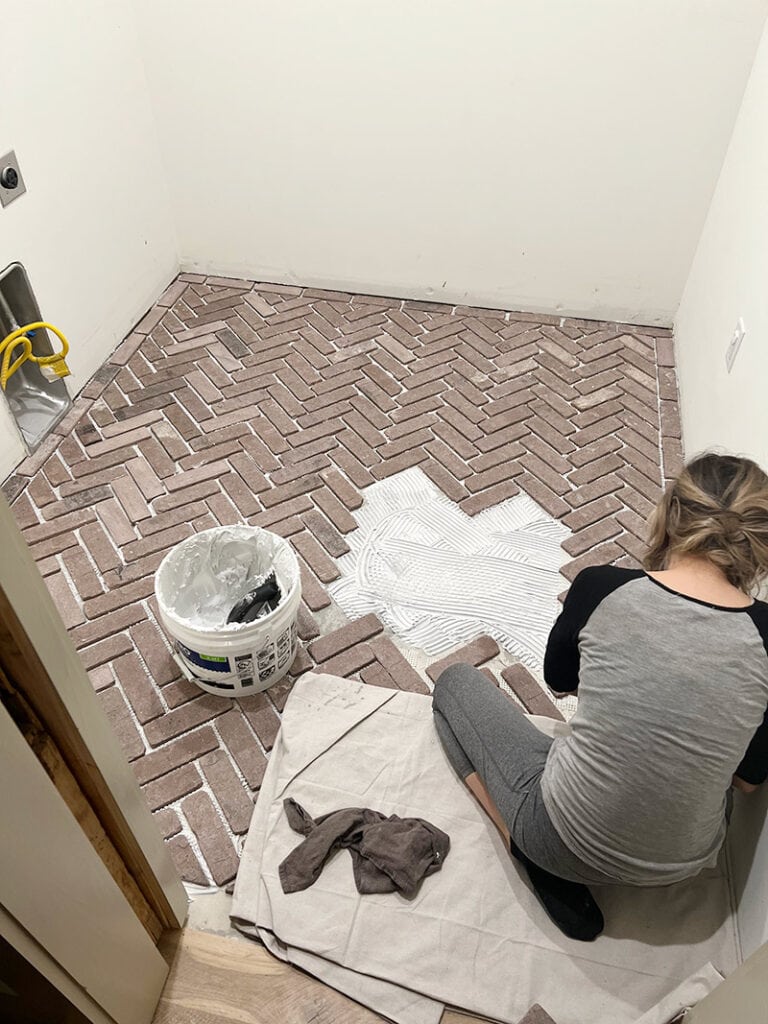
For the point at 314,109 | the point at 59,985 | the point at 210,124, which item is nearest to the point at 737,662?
the point at 59,985

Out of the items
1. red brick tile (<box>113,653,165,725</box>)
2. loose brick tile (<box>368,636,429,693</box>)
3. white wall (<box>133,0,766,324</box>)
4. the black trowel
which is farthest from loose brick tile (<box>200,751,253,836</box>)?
white wall (<box>133,0,766,324</box>)

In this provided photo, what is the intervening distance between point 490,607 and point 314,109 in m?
2.19

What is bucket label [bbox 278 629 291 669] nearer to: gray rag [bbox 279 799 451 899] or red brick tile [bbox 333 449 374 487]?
gray rag [bbox 279 799 451 899]

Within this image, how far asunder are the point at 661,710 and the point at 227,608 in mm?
1190

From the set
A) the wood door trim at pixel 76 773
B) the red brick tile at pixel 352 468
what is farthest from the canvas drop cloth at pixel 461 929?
the red brick tile at pixel 352 468

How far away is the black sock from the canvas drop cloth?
28 millimetres

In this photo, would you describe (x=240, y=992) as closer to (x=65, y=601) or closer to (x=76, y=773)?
(x=76, y=773)

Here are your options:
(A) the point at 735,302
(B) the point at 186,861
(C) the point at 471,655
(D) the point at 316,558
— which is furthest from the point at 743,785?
(A) the point at 735,302

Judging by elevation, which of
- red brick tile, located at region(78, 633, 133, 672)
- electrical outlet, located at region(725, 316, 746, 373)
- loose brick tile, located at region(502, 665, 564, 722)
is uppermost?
electrical outlet, located at region(725, 316, 746, 373)

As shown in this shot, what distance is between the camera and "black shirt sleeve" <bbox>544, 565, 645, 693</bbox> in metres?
1.46

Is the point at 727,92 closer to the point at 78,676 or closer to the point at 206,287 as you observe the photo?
the point at 206,287

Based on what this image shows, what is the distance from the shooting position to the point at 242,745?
1924 mm

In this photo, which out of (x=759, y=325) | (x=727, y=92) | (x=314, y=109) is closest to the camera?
(x=759, y=325)

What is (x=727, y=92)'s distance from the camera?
2.70 meters
